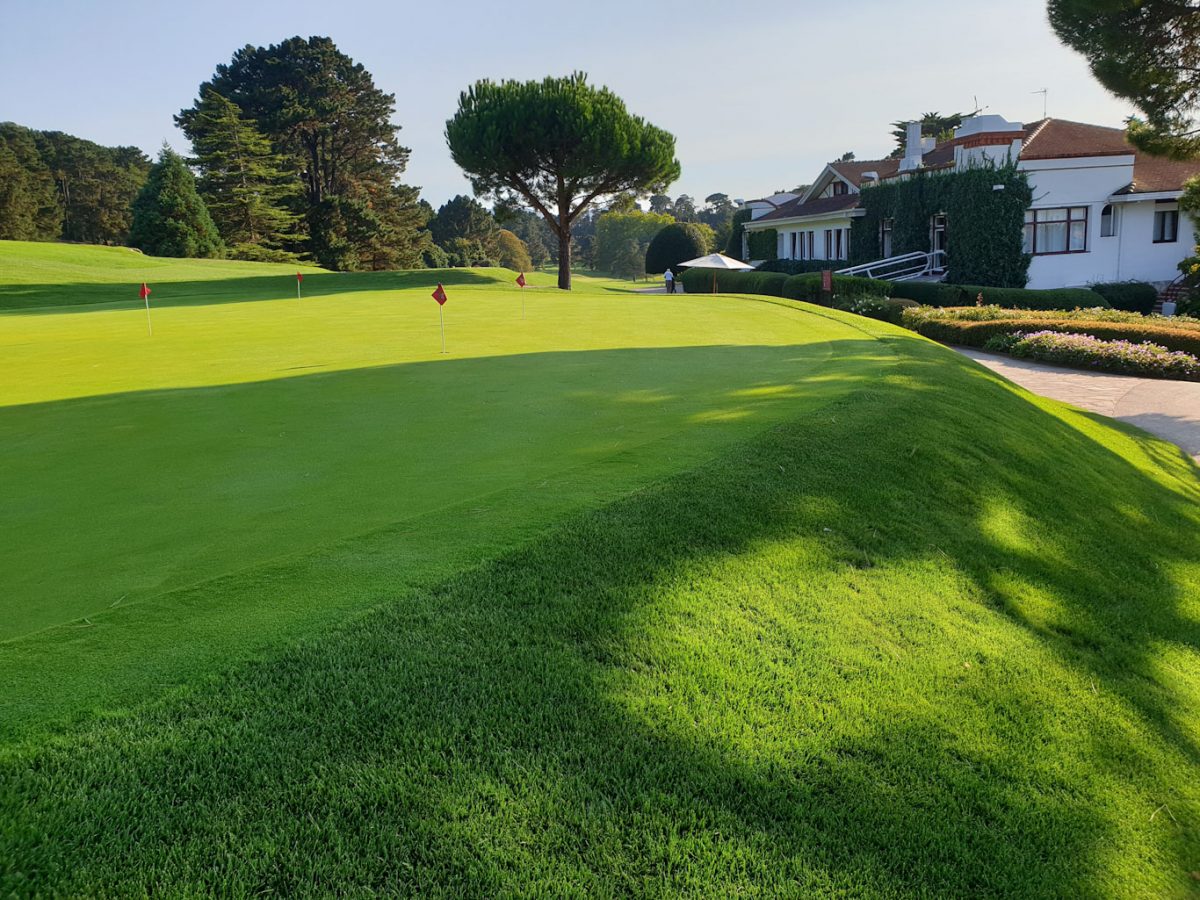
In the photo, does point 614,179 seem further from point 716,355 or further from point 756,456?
point 756,456

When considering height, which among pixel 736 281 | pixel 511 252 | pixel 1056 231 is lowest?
pixel 736 281

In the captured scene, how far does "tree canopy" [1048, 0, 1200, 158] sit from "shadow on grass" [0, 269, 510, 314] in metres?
21.3

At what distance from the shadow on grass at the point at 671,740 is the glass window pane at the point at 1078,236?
3386 centimetres

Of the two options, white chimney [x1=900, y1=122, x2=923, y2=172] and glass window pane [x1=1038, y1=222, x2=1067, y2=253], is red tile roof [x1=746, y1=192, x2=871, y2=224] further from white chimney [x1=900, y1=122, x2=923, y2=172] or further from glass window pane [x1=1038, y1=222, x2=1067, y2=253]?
glass window pane [x1=1038, y1=222, x2=1067, y2=253]

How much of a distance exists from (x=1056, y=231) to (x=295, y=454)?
117 feet

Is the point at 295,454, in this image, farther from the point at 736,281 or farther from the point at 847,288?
the point at 736,281

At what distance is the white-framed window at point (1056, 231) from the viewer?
33.9 metres

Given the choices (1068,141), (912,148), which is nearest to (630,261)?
(912,148)

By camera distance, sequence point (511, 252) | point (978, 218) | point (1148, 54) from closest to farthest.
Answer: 1. point (1148, 54)
2. point (978, 218)
3. point (511, 252)

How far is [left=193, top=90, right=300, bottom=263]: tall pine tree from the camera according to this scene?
54.9 metres

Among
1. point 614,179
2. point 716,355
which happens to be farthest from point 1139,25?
point 614,179

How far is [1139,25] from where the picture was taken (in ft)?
58.0

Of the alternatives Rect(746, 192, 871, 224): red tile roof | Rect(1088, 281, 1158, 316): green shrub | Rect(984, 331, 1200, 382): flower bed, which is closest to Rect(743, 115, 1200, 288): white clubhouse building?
Rect(1088, 281, 1158, 316): green shrub

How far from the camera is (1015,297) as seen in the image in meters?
29.0
